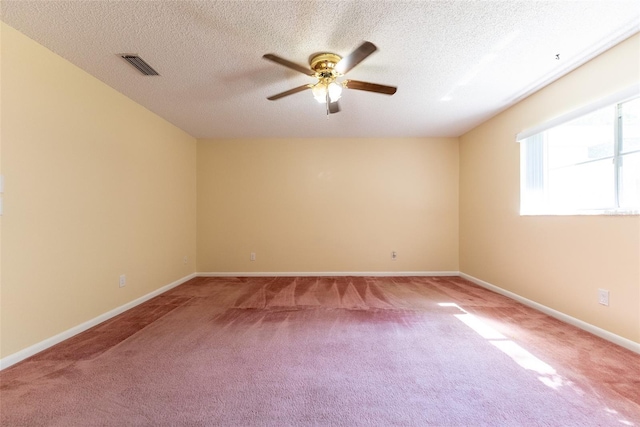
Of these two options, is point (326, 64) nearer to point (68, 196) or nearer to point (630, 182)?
point (68, 196)

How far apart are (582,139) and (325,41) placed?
2560mm

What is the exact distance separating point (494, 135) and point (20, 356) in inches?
206

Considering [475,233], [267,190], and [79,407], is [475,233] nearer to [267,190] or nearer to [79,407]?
[267,190]

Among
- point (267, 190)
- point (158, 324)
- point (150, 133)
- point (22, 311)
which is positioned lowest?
point (158, 324)

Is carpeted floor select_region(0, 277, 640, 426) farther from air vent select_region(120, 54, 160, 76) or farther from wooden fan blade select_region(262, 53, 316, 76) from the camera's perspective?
air vent select_region(120, 54, 160, 76)

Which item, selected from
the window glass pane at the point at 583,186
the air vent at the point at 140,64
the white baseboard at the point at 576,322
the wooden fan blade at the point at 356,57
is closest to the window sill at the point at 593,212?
the window glass pane at the point at 583,186

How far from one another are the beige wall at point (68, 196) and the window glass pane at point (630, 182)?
4.54 metres

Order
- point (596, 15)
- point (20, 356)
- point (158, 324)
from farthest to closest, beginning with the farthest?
1. point (158, 324)
2. point (20, 356)
3. point (596, 15)

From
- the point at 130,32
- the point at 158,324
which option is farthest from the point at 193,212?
the point at 130,32

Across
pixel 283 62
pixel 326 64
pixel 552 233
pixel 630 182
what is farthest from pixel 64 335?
pixel 630 182

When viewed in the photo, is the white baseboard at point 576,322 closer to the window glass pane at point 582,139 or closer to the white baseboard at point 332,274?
the white baseboard at point 332,274

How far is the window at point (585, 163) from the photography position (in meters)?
2.12

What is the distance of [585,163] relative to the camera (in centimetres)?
249

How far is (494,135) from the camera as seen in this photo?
3609mm
